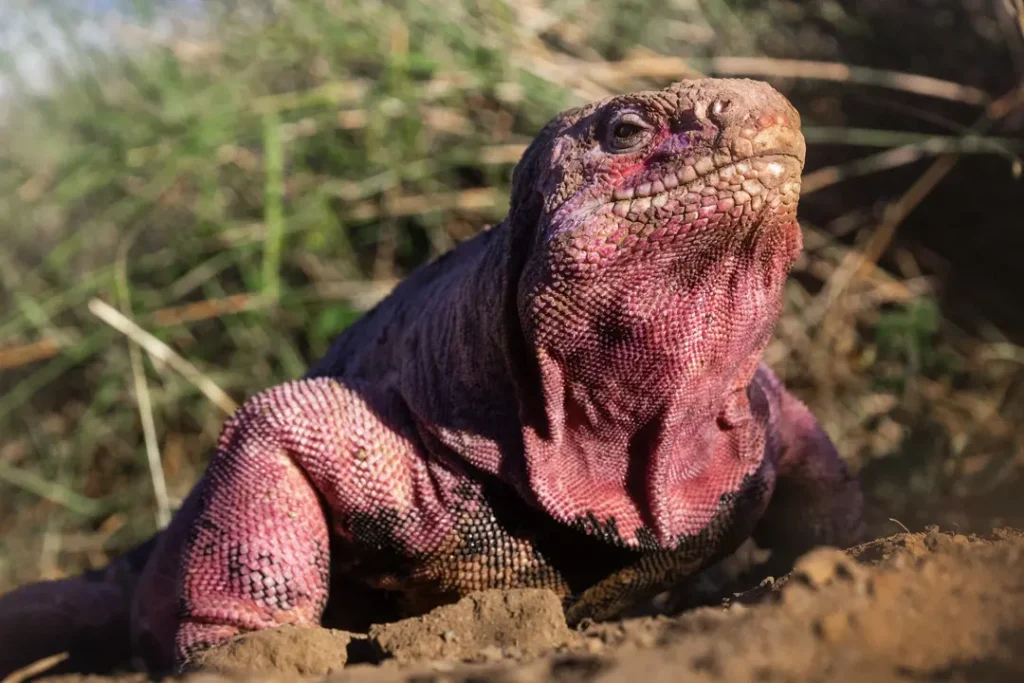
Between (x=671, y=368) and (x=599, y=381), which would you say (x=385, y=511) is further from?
(x=671, y=368)

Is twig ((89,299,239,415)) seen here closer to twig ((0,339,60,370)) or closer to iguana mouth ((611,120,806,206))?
twig ((0,339,60,370))

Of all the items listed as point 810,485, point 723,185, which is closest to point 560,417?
point 723,185

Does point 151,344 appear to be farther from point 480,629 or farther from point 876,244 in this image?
point 876,244

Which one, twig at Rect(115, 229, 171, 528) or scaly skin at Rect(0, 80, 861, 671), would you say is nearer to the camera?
scaly skin at Rect(0, 80, 861, 671)

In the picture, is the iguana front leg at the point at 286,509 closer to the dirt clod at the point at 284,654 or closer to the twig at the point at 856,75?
the dirt clod at the point at 284,654

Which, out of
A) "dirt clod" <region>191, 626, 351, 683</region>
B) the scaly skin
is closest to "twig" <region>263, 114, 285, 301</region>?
the scaly skin

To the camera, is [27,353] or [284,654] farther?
[27,353]
